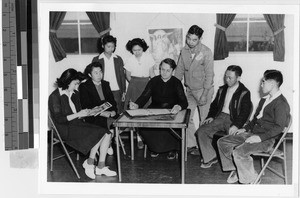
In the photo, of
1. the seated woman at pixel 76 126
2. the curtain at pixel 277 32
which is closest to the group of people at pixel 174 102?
the seated woman at pixel 76 126

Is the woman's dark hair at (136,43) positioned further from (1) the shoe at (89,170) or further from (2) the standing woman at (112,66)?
(1) the shoe at (89,170)

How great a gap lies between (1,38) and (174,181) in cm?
127

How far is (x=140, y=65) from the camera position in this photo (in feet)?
9.43

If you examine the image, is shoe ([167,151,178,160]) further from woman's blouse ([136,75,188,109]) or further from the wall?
the wall

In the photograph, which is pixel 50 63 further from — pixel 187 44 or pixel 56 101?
pixel 187 44

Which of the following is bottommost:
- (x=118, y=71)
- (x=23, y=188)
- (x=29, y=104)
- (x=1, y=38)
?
(x=23, y=188)

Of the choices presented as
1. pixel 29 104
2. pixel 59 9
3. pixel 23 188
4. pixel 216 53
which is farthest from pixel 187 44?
pixel 23 188

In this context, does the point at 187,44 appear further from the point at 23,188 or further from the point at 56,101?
the point at 23,188

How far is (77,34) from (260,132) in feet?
3.86

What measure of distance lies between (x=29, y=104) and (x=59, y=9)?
0.56m

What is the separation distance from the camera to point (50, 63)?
2.85 meters

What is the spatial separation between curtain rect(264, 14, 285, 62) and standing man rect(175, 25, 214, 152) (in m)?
0.36

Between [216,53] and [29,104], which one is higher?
[216,53]

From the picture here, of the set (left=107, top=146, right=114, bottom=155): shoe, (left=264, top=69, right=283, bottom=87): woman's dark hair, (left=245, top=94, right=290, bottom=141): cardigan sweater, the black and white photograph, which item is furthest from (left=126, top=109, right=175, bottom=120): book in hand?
(left=264, top=69, right=283, bottom=87): woman's dark hair
